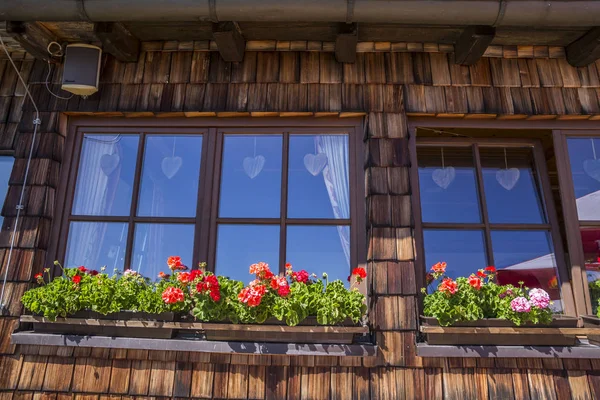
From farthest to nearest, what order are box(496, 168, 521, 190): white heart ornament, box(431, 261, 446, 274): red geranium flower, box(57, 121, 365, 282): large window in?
1. box(496, 168, 521, 190): white heart ornament
2. box(57, 121, 365, 282): large window
3. box(431, 261, 446, 274): red geranium flower

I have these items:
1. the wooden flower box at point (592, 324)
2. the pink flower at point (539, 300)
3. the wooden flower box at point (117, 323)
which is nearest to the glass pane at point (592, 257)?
the wooden flower box at point (592, 324)

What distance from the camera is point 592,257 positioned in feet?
7.35

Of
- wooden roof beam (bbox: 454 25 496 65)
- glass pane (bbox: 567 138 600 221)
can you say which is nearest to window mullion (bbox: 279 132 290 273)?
wooden roof beam (bbox: 454 25 496 65)

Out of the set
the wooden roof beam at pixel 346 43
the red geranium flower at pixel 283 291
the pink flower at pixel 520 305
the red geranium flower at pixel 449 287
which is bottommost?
the pink flower at pixel 520 305

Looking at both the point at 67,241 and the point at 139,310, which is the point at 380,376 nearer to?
the point at 139,310

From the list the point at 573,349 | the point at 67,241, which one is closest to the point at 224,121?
the point at 67,241

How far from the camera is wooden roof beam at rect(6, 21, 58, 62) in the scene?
218 centimetres

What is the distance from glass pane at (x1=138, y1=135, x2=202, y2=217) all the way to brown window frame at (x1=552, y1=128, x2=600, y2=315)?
2143 mm

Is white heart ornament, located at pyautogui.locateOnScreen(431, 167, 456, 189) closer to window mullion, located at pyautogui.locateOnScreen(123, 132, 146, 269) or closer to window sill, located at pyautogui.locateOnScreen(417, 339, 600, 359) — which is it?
window sill, located at pyautogui.locateOnScreen(417, 339, 600, 359)

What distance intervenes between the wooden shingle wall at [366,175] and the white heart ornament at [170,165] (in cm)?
28

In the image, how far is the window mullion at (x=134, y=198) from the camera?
2295 millimetres

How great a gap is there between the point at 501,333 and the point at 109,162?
242 cm

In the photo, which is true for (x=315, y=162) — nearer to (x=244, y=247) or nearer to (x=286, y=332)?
(x=244, y=247)

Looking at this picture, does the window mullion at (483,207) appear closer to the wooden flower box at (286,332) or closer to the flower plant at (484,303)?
the flower plant at (484,303)
